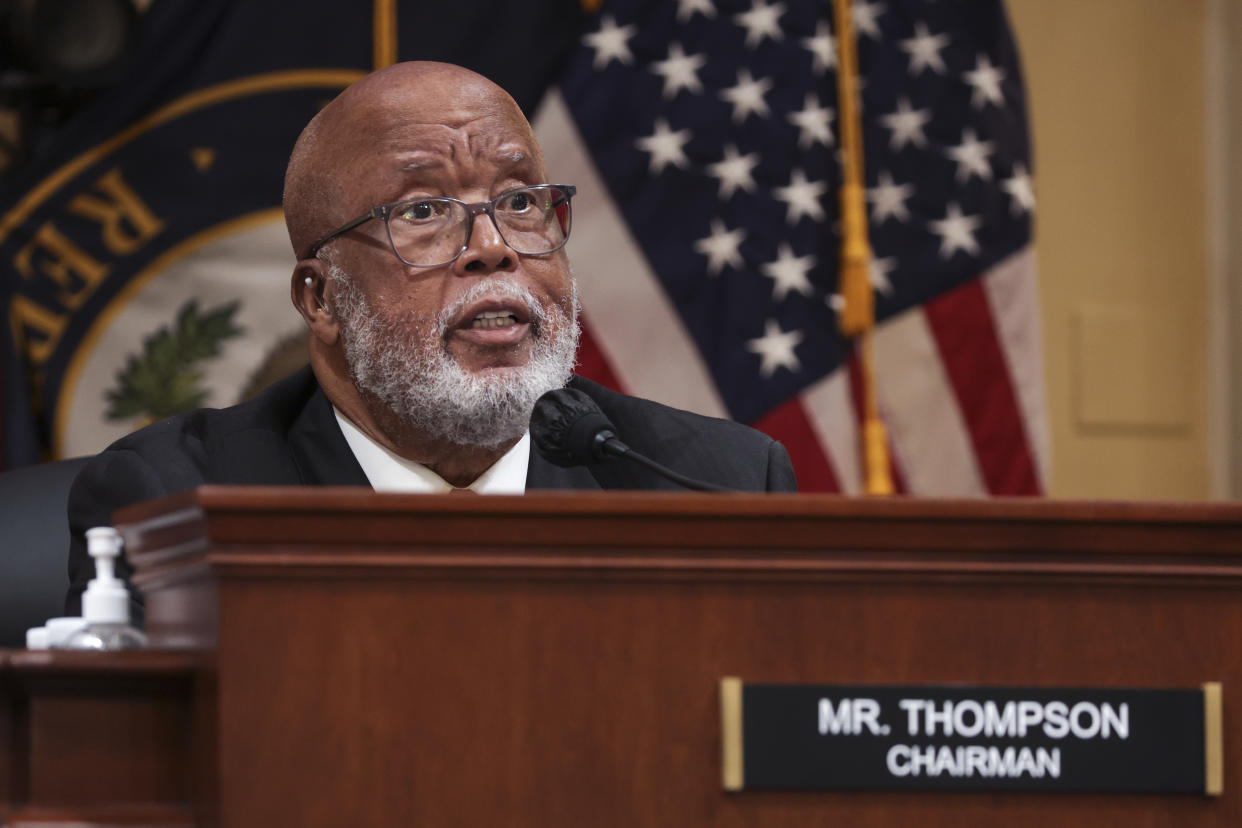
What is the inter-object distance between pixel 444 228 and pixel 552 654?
99cm

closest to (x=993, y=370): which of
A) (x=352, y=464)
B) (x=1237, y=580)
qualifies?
(x=352, y=464)

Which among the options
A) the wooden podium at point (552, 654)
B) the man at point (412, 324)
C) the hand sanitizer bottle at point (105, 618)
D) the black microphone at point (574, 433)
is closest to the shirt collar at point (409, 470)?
the man at point (412, 324)

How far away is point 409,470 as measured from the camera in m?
1.91

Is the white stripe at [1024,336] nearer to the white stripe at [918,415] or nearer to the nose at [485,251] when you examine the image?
the white stripe at [918,415]

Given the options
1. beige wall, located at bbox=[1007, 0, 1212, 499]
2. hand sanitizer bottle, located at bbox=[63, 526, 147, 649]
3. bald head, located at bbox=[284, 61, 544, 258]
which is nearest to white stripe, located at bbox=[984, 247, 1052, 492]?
beige wall, located at bbox=[1007, 0, 1212, 499]

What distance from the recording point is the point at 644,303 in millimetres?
3600

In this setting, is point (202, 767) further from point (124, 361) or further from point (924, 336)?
point (924, 336)

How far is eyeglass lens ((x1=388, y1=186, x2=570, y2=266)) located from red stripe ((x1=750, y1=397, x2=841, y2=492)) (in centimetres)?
181

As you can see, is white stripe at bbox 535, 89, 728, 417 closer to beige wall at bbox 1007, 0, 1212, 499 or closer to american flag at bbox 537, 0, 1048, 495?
american flag at bbox 537, 0, 1048, 495

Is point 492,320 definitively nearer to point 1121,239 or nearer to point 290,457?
point 290,457

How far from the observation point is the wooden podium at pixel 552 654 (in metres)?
0.92

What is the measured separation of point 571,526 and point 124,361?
252 centimetres

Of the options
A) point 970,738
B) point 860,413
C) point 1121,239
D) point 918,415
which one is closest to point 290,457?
point 970,738

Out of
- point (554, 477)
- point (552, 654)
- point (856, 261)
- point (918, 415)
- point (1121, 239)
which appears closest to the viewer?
point (552, 654)
